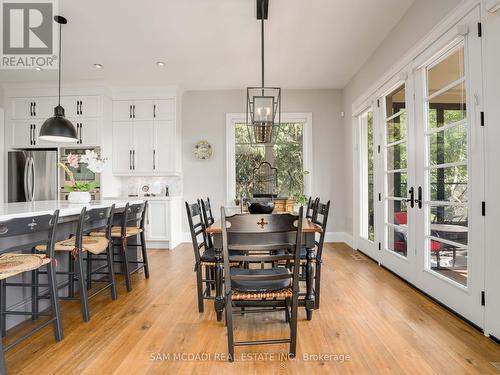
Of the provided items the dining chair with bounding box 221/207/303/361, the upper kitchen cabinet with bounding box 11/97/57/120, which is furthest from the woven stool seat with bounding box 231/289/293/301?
the upper kitchen cabinet with bounding box 11/97/57/120

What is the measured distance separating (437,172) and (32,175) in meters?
5.88

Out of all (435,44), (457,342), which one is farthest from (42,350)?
(435,44)

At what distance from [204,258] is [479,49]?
261 centimetres

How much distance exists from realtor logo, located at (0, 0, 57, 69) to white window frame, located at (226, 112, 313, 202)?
→ 9.65 ft

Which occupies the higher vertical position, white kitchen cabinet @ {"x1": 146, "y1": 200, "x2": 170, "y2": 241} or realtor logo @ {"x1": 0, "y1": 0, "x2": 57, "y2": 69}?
realtor logo @ {"x1": 0, "y1": 0, "x2": 57, "y2": 69}

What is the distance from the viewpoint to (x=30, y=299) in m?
2.50

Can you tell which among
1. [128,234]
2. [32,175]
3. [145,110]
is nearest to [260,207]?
[128,234]

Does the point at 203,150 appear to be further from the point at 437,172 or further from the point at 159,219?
the point at 437,172

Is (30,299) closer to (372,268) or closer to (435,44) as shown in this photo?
(372,268)

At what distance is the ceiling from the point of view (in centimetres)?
322

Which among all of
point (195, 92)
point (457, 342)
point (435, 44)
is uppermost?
point (195, 92)

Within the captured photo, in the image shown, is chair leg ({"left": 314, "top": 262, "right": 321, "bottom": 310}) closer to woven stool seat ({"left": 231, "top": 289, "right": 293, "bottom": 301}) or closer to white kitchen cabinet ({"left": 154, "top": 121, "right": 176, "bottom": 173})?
woven stool seat ({"left": 231, "top": 289, "right": 293, "bottom": 301})

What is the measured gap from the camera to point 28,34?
3621mm

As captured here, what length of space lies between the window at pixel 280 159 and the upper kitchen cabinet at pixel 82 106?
8.34 ft
